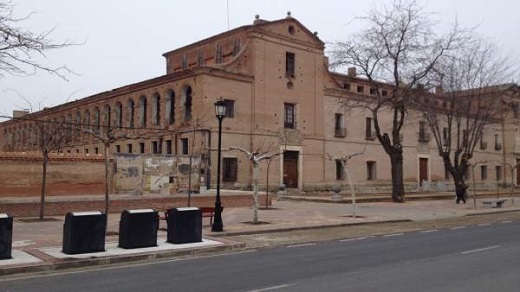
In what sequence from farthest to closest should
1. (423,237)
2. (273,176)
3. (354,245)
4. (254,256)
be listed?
(273,176), (423,237), (354,245), (254,256)

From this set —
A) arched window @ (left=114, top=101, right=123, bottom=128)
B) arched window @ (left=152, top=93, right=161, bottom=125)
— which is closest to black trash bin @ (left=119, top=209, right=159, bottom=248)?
arched window @ (left=152, top=93, right=161, bottom=125)

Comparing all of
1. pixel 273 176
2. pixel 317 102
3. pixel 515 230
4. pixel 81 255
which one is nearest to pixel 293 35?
pixel 317 102

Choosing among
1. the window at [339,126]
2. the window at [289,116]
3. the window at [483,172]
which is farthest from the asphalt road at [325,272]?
the window at [483,172]

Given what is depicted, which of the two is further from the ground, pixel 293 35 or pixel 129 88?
pixel 293 35

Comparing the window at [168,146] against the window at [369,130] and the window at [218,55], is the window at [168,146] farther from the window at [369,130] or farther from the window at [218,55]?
the window at [369,130]

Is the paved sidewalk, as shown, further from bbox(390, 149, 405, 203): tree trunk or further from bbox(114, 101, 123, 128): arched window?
bbox(114, 101, 123, 128): arched window

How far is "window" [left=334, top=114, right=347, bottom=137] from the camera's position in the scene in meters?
47.9

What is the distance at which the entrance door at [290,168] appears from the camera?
143ft

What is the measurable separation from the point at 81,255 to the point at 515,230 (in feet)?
46.5

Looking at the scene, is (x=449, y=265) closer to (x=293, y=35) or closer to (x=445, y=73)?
→ (x=445, y=73)

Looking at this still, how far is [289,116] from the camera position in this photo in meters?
44.3

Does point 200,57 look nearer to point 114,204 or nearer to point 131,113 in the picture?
point 131,113

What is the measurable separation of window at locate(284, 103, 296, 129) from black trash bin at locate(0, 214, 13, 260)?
3305 cm

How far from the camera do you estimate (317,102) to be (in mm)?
45969
